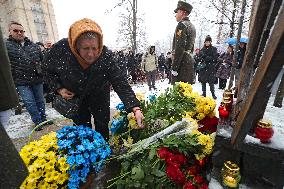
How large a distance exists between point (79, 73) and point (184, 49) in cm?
254

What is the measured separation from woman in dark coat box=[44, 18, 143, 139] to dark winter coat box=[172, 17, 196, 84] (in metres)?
2.14

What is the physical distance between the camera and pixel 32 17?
30547 mm

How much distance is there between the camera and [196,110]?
2912mm

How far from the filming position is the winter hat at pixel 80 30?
2268 mm

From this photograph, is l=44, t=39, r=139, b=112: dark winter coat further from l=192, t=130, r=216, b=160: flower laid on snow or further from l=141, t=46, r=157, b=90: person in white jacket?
l=141, t=46, r=157, b=90: person in white jacket

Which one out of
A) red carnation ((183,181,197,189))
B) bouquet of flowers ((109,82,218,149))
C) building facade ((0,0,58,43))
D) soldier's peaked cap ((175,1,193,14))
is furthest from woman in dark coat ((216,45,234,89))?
building facade ((0,0,58,43))

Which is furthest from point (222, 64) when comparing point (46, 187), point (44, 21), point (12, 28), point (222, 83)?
point (44, 21)

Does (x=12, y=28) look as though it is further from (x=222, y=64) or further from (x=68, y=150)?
(x=222, y=64)

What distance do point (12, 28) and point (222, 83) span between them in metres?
6.73

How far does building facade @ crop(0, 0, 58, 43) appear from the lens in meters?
28.4

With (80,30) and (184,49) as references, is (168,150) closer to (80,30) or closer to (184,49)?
(80,30)

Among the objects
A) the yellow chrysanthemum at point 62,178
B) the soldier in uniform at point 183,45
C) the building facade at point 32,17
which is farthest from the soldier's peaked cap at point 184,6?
the building facade at point 32,17

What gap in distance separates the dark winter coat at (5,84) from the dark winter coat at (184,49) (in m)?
3.56

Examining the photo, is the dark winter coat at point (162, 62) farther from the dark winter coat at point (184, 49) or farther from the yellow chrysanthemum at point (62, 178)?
the yellow chrysanthemum at point (62, 178)
